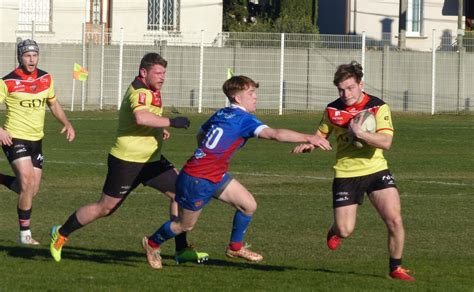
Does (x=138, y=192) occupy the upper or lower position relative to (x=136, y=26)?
lower

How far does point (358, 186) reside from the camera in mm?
10328

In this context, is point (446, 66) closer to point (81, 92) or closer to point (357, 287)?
point (81, 92)

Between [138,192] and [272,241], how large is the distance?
498 centimetres

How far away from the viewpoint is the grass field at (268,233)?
1023 cm

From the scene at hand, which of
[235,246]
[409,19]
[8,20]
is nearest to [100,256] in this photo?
[235,246]

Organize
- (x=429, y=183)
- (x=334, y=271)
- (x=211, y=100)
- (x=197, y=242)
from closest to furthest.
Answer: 1. (x=334, y=271)
2. (x=197, y=242)
3. (x=429, y=183)
4. (x=211, y=100)

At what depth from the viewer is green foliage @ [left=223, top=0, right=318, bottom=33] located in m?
47.6

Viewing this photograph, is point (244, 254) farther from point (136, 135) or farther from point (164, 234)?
point (136, 135)

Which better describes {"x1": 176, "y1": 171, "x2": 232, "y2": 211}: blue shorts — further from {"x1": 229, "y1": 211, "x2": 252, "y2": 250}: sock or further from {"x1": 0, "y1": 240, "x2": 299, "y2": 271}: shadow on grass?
{"x1": 0, "y1": 240, "x2": 299, "y2": 271}: shadow on grass

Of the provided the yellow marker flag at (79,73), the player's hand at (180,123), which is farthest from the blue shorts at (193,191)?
the yellow marker flag at (79,73)

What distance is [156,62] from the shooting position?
11.0 metres

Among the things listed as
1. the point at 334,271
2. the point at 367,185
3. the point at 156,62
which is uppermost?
the point at 156,62

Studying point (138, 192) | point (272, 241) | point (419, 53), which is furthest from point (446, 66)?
point (272, 241)

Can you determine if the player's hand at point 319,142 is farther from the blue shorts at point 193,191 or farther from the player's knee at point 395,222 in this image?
the blue shorts at point 193,191
